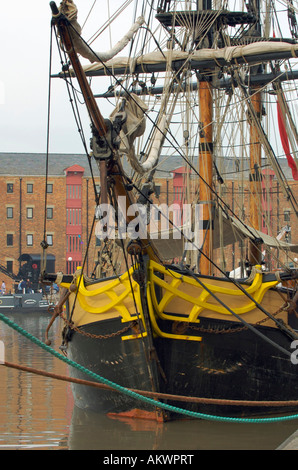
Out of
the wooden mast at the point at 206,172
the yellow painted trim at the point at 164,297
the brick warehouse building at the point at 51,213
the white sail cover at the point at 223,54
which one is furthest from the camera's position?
the brick warehouse building at the point at 51,213

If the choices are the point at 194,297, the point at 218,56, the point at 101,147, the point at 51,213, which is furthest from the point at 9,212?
the point at 101,147

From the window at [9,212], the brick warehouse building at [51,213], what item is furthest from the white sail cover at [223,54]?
the window at [9,212]

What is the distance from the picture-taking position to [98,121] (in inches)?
435

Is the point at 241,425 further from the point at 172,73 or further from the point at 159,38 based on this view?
the point at 159,38

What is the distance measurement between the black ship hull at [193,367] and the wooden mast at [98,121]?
1894 mm

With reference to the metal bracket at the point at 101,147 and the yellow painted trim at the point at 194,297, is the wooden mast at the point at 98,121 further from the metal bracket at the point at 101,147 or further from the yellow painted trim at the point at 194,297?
the yellow painted trim at the point at 194,297

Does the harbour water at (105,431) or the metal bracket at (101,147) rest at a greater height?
the metal bracket at (101,147)

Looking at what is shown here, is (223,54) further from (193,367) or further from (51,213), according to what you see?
(51,213)

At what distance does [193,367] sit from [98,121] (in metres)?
4.98

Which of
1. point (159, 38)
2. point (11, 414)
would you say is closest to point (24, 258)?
point (159, 38)

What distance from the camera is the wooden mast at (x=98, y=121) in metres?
10.1

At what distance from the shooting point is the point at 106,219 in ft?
39.9

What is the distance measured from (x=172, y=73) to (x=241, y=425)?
10.6 metres
